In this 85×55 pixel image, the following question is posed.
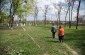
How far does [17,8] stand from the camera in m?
66.4

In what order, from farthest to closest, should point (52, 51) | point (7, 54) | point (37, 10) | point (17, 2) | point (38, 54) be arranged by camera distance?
1. point (37, 10)
2. point (17, 2)
3. point (52, 51)
4. point (38, 54)
5. point (7, 54)

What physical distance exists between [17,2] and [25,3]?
2875 millimetres

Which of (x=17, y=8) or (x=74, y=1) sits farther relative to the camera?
(x=74, y=1)

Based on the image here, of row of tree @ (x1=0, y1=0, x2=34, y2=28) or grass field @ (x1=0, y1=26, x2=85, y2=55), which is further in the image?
row of tree @ (x1=0, y1=0, x2=34, y2=28)

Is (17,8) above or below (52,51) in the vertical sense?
above

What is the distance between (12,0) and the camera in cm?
6438

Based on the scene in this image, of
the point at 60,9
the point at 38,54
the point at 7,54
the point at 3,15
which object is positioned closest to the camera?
the point at 7,54

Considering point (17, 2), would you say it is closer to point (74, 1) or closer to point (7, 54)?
point (74, 1)

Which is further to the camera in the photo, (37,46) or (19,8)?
(19,8)

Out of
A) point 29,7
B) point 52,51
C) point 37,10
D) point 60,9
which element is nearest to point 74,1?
point 29,7

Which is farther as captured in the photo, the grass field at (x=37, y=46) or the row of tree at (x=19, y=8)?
the row of tree at (x=19, y=8)

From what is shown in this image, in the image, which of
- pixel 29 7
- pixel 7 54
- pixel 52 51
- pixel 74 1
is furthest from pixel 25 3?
pixel 7 54

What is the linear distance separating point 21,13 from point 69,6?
2127cm

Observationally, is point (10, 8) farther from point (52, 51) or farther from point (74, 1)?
point (52, 51)
